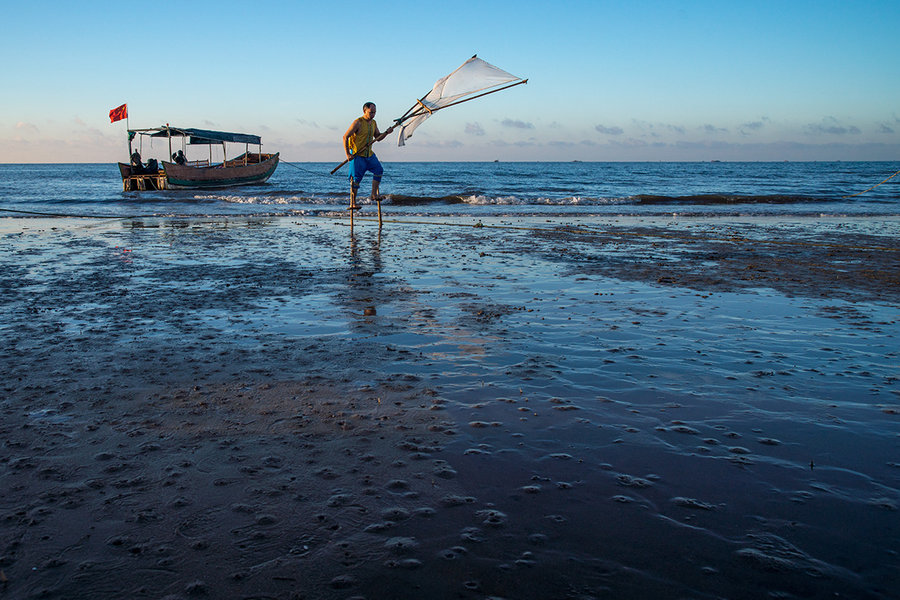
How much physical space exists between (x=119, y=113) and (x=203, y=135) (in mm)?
4057

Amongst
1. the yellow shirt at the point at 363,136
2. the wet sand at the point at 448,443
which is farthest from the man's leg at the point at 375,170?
the wet sand at the point at 448,443

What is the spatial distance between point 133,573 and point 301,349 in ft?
9.50

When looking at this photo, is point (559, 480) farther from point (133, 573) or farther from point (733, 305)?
point (733, 305)

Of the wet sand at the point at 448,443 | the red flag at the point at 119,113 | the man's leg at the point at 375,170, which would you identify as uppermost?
the red flag at the point at 119,113

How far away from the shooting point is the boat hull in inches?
1303

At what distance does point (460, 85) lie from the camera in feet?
35.5

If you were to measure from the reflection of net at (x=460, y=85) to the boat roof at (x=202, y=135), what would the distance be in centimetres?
2448

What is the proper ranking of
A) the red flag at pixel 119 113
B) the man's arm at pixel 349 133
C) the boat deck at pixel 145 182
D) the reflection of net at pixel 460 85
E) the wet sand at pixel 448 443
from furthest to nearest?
1. the boat deck at pixel 145 182
2. the red flag at pixel 119 113
3. the man's arm at pixel 349 133
4. the reflection of net at pixel 460 85
5. the wet sand at pixel 448 443

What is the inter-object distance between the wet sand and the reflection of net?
4.66 metres

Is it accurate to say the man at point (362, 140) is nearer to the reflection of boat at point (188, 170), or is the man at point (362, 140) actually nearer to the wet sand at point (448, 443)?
the wet sand at point (448, 443)

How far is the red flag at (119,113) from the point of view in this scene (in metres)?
30.0

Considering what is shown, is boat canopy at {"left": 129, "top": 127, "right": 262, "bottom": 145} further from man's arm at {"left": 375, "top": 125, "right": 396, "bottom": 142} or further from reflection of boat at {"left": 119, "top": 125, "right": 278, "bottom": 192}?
man's arm at {"left": 375, "top": 125, "right": 396, "bottom": 142}

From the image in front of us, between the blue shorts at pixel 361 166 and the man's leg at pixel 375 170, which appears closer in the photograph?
the blue shorts at pixel 361 166

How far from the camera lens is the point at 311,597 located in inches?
82.7
